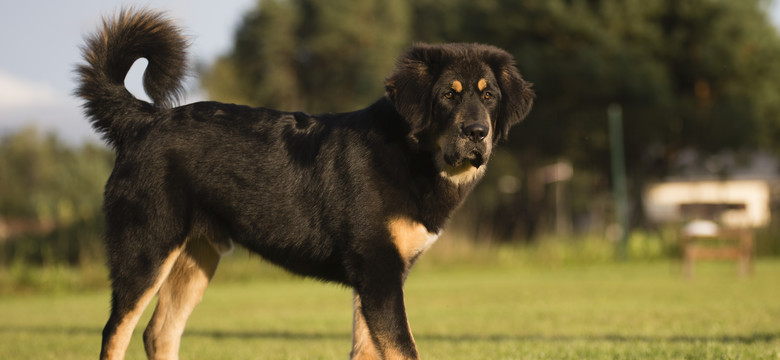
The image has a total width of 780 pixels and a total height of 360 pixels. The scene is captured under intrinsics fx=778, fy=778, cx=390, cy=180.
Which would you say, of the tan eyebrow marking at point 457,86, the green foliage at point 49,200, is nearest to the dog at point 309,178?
the tan eyebrow marking at point 457,86

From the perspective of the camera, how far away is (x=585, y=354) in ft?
20.3

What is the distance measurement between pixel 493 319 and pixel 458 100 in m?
6.20

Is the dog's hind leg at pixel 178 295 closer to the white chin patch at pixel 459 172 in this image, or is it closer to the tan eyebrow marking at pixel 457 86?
the white chin patch at pixel 459 172

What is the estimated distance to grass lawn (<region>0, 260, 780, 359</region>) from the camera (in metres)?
6.98

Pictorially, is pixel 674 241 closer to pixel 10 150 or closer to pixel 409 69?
pixel 409 69

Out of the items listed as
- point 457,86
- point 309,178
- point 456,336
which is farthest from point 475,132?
point 456,336

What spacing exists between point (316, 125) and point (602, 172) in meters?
32.9

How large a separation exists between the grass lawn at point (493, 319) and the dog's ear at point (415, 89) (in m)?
2.36

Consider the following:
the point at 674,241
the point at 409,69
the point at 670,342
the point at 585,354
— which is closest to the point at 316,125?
the point at 409,69

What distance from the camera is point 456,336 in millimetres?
8688

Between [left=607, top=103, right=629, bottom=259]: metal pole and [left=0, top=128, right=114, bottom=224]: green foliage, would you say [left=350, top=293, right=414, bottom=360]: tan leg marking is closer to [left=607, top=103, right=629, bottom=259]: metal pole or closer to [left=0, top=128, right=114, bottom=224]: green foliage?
[left=607, top=103, right=629, bottom=259]: metal pole

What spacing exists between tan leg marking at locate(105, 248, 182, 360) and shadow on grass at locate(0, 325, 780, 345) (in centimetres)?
380

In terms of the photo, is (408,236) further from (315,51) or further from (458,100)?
(315,51)

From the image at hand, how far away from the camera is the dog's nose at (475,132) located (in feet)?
15.3
